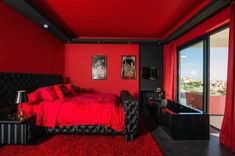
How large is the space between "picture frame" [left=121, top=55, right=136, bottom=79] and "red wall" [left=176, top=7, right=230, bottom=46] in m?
2.15

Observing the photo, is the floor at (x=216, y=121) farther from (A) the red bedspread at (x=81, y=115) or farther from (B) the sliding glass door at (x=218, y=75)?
(A) the red bedspread at (x=81, y=115)

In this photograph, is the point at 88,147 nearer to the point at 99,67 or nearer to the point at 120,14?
the point at 120,14

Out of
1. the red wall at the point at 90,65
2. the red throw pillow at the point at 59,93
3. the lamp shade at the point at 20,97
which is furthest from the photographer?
the red wall at the point at 90,65

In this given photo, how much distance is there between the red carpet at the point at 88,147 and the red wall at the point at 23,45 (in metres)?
1.54

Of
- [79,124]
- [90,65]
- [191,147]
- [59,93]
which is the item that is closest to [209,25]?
[191,147]

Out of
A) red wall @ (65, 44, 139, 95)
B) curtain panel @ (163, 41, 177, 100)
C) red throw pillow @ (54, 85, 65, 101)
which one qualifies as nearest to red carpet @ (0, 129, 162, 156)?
red throw pillow @ (54, 85, 65, 101)

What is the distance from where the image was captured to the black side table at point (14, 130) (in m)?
3.02

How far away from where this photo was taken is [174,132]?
3.56 m

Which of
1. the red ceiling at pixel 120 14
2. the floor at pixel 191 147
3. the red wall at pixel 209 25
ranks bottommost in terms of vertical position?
the floor at pixel 191 147

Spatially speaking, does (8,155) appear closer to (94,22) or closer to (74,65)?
(94,22)

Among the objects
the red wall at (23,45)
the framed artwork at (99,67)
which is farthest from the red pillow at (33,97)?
the framed artwork at (99,67)

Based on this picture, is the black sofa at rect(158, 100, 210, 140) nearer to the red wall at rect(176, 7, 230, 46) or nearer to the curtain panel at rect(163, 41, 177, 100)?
the red wall at rect(176, 7, 230, 46)

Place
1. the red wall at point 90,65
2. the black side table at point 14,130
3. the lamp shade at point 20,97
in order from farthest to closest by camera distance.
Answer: the red wall at point 90,65 → the lamp shade at point 20,97 → the black side table at point 14,130

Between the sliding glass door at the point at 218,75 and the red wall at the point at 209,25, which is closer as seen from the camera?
the red wall at the point at 209,25
